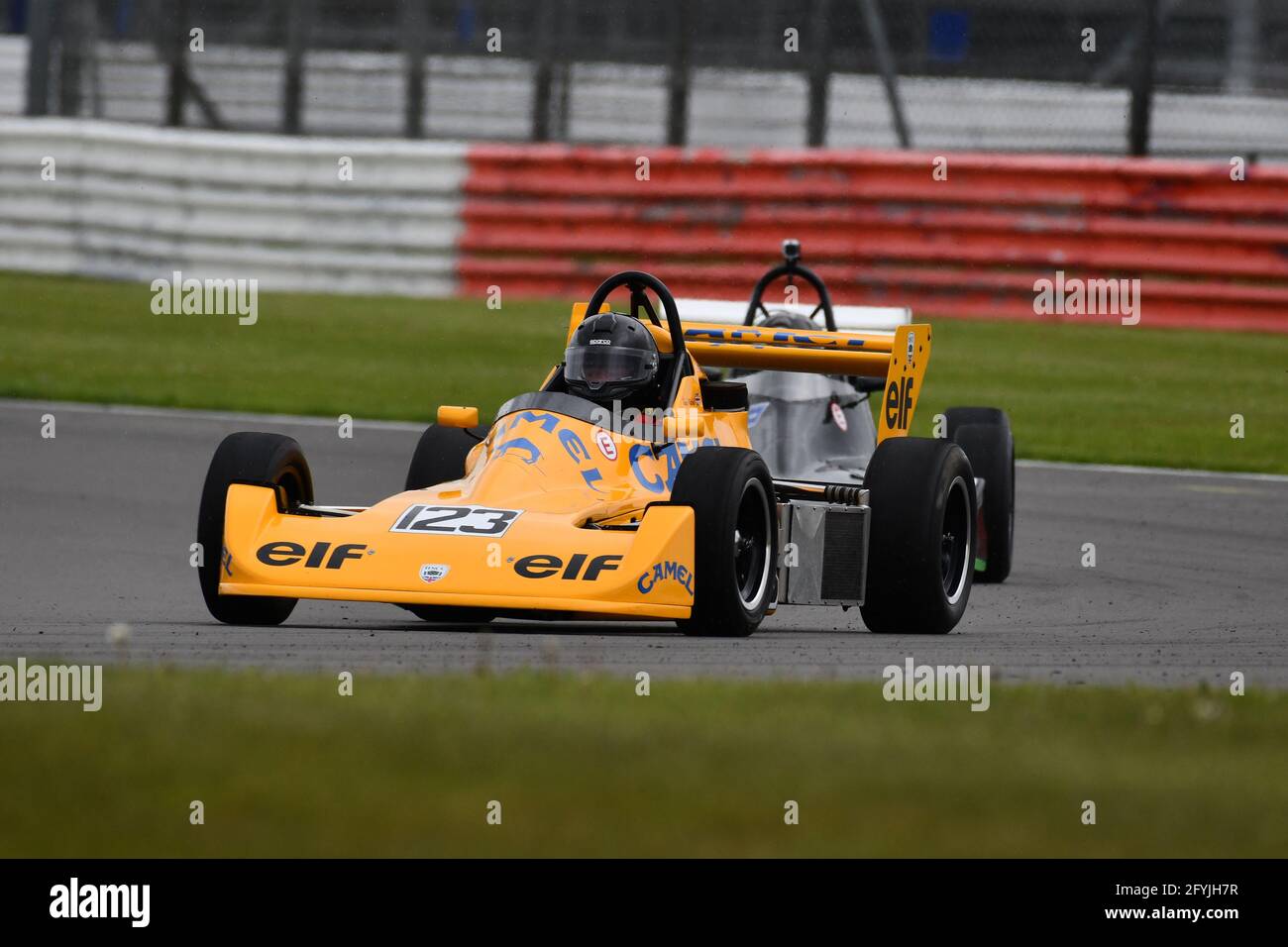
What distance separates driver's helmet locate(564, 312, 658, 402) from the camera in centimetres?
904

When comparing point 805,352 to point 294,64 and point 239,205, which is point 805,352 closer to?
point 239,205

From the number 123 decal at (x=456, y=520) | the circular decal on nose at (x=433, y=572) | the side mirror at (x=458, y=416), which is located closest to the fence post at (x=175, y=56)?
the side mirror at (x=458, y=416)

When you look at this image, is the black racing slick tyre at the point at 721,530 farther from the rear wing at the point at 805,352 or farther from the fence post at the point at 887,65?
the fence post at the point at 887,65

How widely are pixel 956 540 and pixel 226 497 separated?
9.63 feet

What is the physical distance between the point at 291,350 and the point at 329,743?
13.6 m

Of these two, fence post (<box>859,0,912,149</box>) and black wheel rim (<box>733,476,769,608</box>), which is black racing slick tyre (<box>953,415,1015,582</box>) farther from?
fence post (<box>859,0,912,149</box>)

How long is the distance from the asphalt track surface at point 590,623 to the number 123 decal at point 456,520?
0.37 m

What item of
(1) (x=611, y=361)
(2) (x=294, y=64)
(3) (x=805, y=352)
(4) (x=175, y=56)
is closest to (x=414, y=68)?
(2) (x=294, y=64)

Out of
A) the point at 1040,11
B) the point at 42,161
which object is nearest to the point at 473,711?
the point at 1040,11

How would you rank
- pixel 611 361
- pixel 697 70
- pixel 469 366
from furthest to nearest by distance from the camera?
1. pixel 697 70
2. pixel 469 366
3. pixel 611 361

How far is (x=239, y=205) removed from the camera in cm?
2064

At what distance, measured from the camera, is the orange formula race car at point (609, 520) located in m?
7.86
